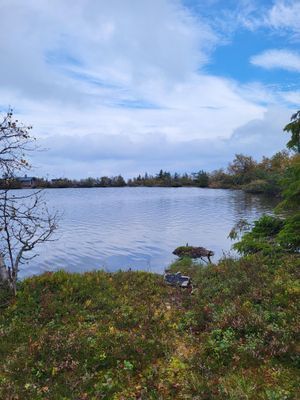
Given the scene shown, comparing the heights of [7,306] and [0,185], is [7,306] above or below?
below

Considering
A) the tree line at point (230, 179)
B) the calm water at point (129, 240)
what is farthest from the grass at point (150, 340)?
the tree line at point (230, 179)

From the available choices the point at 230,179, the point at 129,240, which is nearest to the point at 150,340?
the point at 129,240

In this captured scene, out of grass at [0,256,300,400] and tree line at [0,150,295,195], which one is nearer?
grass at [0,256,300,400]

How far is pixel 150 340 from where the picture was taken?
762cm

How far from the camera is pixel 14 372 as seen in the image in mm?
6641

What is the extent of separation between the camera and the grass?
5926 millimetres

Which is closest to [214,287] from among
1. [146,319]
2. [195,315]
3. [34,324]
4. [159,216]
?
[195,315]

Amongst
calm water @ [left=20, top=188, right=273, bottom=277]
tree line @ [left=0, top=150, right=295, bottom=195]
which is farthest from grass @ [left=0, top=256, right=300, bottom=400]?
tree line @ [left=0, top=150, right=295, bottom=195]

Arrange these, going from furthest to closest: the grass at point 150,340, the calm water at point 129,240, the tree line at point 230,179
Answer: the tree line at point 230,179 < the calm water at point 129,240 < the grass at point 150,340

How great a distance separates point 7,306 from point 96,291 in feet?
8.20

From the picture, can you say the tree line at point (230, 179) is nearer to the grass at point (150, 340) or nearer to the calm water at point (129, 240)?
the calm water at point (129, 240)

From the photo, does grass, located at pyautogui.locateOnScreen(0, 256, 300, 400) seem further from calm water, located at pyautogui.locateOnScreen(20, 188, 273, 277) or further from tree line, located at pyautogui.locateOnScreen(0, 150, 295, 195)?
tree line, located at pyautogui.locateOnScreen(0, 150, 295, 195)

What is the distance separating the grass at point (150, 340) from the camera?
5926 mm

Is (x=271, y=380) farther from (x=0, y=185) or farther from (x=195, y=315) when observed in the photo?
(x=0, y=185)
